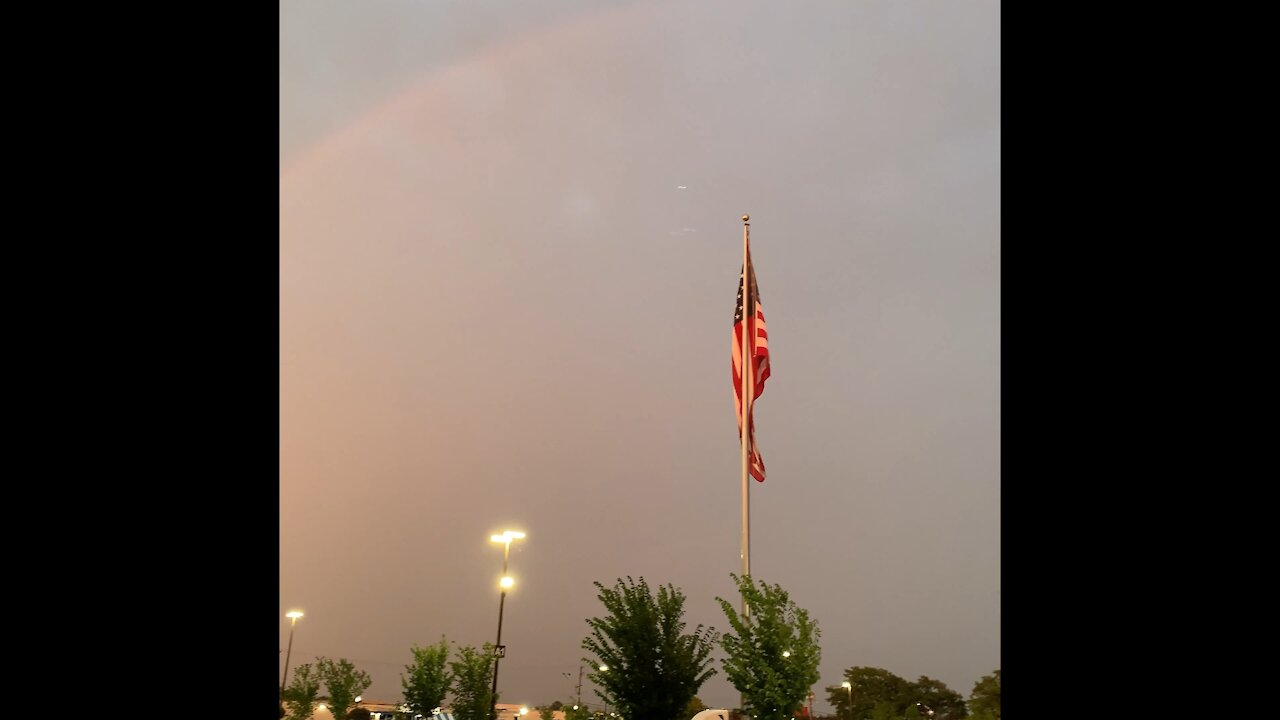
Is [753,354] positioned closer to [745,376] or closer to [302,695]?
[745,376]

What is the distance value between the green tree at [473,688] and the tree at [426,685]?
4.83ft

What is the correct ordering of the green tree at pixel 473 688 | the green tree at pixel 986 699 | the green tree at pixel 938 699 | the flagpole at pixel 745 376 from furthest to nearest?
the green tree at pixel 938 699
the green tree at pixel 473 688
the flagpole at pixel 745 376
the green tree at pixel 986 699

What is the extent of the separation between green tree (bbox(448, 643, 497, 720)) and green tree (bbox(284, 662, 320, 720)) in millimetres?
16386

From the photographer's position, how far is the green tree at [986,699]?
1309 cm

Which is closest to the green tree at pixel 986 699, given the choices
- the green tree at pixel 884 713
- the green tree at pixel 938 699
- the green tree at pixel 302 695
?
the green tree at pixel 884 713

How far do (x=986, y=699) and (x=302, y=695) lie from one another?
3572 cm

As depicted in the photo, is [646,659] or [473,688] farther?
[473,688]

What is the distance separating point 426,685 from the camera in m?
28.2

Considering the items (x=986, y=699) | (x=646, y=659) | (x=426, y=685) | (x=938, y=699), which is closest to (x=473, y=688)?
(x=426, y=685)

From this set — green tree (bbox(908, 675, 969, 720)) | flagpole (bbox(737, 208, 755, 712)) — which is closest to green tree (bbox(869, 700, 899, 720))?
flagpole (bbox(737, 208, 755, 712))

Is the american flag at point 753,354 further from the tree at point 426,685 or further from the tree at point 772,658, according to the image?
the tree at point 426,685
